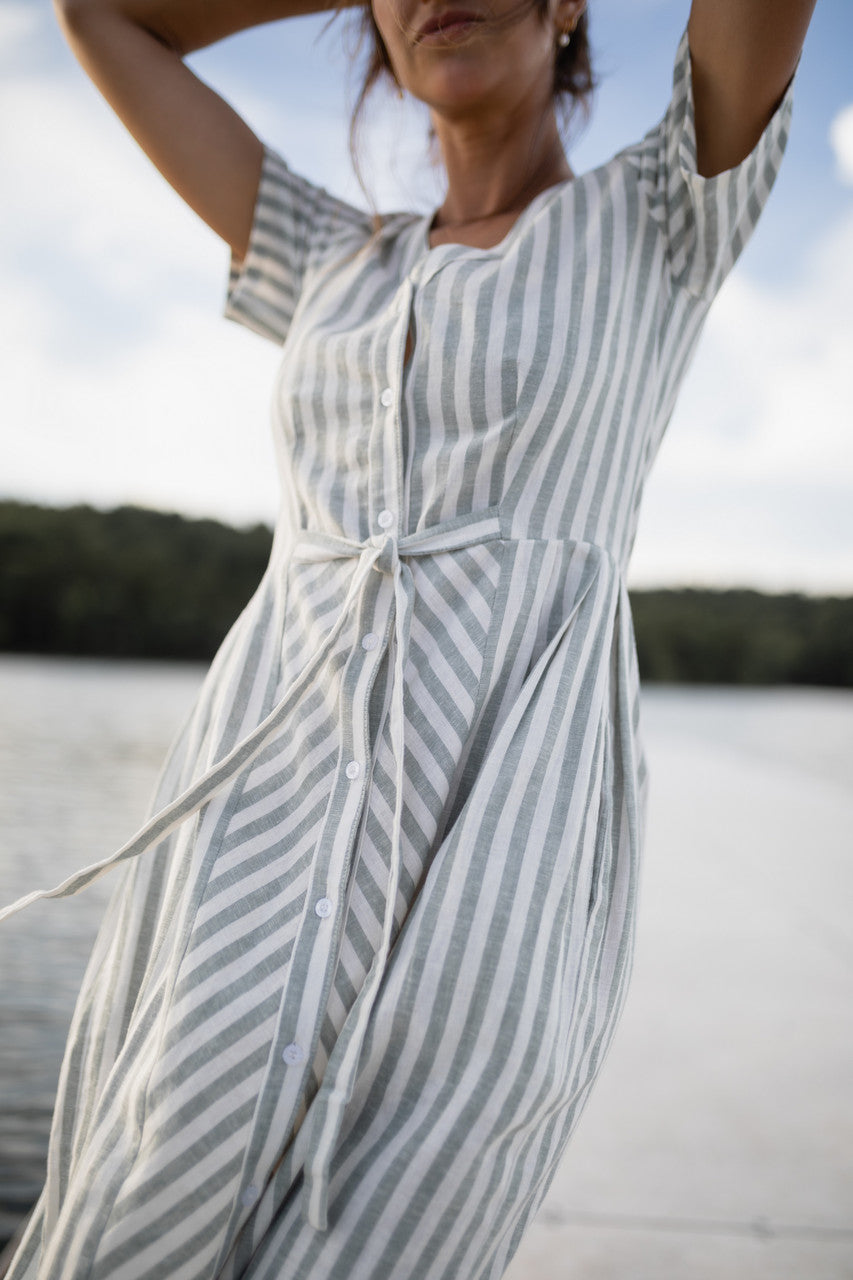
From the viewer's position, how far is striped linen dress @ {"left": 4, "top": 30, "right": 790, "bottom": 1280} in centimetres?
51

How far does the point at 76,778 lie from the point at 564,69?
11.9ft

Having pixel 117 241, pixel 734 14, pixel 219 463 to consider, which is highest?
pixel 117 241

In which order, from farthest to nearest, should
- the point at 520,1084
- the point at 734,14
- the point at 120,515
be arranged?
the point at 120,515 → the point at 734,14 → the point at 520,1084

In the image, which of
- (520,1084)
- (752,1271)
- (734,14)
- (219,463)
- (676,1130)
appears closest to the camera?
(520,1084)

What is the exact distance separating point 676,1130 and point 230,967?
4.01 ft

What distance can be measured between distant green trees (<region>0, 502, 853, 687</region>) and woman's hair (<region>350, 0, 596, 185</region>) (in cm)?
1020

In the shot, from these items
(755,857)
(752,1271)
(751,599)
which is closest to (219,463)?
(751,599)

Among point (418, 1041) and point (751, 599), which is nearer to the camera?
Answer: point (418, 1041)

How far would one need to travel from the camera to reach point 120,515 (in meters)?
11.8

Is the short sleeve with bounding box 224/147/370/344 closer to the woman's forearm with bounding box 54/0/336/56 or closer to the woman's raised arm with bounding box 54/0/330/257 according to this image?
the woman's raised arm with bounding box 54/0/330/257

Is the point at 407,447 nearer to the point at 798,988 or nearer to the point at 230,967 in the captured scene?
the point at 230,967

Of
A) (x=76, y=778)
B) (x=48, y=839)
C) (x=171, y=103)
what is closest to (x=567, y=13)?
(x=171, y=103)

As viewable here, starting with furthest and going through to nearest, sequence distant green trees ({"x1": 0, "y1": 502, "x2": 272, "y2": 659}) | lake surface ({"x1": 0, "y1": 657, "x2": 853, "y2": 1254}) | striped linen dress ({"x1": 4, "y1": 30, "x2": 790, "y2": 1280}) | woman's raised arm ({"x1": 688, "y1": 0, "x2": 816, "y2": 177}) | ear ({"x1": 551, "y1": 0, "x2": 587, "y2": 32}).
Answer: distant green trees ({"x1": 0, "y1": 502, "x2": 272, "y2": 659}) < lake surface ({"x1": 0, "y1": 657, "x2": 853, "y2": 1254}) < ear ({"x1": 551, "y1": 0, "x2": 587, "y2": 32}) < woman's raised arm ({"x1": 688, "y1": 0, "x2": 816, "y2": 177}) < striped linen dress ({"x1": 4, "y1": 30, "x2": 790, "y2": 1280})

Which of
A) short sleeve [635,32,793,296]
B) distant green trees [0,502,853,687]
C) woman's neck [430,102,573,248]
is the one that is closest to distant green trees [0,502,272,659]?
distant green trees [0,502,853,687]
